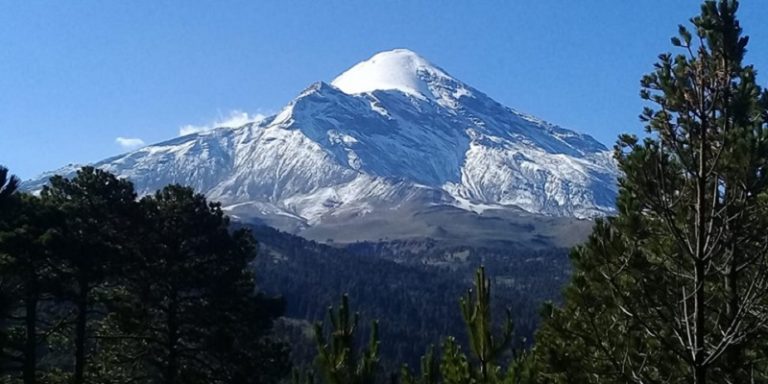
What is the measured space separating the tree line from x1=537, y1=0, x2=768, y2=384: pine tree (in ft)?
0.20

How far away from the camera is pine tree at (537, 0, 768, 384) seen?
25.2 feet

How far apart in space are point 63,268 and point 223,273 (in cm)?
525

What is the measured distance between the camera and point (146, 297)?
25281 millimetres

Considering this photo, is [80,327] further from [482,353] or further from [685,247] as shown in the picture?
[685,247]

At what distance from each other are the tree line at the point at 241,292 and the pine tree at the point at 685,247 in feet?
0.20

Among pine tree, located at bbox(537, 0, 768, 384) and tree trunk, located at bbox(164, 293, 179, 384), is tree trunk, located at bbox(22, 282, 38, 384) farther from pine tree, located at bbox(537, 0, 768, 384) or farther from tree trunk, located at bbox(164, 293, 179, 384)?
pine tree, located at bbox(537, 0, 768, 384)

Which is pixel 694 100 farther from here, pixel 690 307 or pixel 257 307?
pixel 257 307

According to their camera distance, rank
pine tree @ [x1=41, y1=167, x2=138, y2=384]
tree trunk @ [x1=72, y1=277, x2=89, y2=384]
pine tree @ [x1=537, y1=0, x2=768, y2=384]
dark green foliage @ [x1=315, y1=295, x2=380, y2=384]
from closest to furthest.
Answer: pine tree @ [x1=537, y1=0, x2=768, y2=384] < dark green foliage @ [x1=315, y1=295, x2=380, y2=384] < pine tree @ [x1=41, y1=167, x2=138, y2=384] < tree trunk @ [x1=72, y1=277, x2=89, y2=384]

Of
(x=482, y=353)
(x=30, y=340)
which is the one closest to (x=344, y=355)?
(x=482, y=353)

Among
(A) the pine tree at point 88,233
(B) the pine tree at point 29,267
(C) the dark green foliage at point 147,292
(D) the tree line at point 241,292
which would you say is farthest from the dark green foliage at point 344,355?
(C) the dark green foliage at point 147,292

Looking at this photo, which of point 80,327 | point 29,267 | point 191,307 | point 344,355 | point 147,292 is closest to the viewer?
point 344,355

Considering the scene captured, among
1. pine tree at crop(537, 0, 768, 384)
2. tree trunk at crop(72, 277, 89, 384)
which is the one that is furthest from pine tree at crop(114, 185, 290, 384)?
pine tree at crop(537, 0, 768, 384)

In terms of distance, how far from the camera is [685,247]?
7688 millimetres

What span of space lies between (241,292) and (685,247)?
67.8ft
